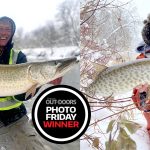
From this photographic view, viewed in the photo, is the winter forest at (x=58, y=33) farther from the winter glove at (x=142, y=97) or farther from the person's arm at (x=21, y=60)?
the winter glove at (x=142, y=97)

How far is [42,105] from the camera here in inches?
75.5

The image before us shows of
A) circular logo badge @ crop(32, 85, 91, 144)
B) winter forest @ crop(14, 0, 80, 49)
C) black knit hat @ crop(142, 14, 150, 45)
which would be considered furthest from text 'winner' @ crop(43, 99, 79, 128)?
black knit hat @ crop(142, 14, 150, 45)

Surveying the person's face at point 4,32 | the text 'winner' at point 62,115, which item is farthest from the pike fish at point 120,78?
the person's face at point 4,32

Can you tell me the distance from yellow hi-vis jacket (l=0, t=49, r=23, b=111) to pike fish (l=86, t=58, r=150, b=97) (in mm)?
361

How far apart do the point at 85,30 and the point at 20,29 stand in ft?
1.05

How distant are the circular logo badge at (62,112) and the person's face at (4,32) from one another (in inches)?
12.2

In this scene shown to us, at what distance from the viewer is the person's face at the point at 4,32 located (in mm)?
1896

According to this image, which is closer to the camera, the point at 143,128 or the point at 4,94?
the point at 4,94

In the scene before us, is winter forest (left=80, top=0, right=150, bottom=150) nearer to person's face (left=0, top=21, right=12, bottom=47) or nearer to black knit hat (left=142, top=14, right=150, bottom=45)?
black knit hat (left=142, top=14, right=150, bottom=45)

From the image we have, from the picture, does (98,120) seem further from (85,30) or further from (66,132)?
(85,30)

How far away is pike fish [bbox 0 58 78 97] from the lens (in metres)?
1.83

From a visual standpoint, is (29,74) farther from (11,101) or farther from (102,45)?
(102,45)

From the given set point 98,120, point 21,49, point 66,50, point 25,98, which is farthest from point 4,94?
point 98,120

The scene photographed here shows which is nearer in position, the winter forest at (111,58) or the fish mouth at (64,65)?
the fish mouth at (64,65)
